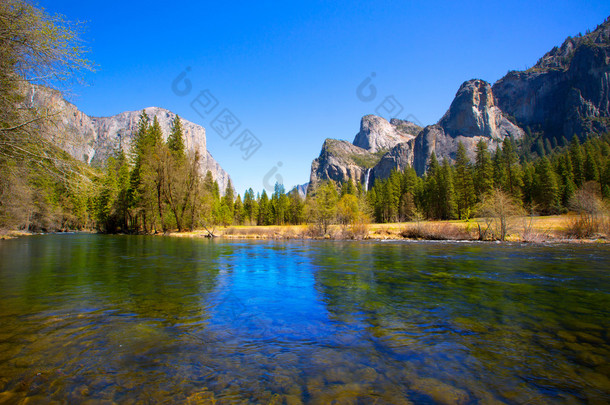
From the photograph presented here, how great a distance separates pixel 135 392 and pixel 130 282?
8.13 meters

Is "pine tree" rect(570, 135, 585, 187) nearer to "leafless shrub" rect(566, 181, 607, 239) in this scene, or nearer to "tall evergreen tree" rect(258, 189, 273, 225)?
"leafless shrub" rect(566, 181, 607, 239)

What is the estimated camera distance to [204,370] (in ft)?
13.9

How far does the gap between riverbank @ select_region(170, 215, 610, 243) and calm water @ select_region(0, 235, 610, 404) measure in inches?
855

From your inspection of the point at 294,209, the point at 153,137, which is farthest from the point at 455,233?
the point at 294,209

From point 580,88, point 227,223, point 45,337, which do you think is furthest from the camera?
point 580,88

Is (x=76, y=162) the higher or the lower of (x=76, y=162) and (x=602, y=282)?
the higher

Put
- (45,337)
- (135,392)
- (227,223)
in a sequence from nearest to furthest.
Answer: (135,392) < (45,337) < (227,223)

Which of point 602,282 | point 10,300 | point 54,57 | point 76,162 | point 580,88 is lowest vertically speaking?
point 602,282

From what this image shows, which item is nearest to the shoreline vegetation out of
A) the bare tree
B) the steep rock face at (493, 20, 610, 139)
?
the bare tree

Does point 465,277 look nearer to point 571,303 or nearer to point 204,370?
point 571,303

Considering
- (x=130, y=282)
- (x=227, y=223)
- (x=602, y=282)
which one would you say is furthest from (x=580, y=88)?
(x=130, y=282)

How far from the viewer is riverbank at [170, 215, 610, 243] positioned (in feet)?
94.5

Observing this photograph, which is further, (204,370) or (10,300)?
(10,300)

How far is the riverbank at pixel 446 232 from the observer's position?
94.5 ft
